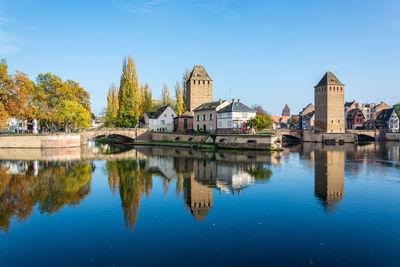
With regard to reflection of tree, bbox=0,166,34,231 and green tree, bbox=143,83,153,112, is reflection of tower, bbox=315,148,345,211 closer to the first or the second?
reflection of tree, bbox=0,166,34,231

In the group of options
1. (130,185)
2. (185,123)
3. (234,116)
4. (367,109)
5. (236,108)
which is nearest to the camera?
(130,185)

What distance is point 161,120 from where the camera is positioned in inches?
2968

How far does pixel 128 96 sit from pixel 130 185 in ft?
165

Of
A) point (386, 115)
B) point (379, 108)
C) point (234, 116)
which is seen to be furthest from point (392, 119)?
point (234, 116)

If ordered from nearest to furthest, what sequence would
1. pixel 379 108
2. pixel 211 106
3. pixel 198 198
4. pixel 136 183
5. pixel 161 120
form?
pixel 198 198 → pixel 136 183 → pixel 211 106 → pixel 161 120 → pixel 379 108

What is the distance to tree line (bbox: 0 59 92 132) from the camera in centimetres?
4378

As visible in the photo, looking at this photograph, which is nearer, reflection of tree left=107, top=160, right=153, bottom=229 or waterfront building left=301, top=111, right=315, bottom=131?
reflection of tree left=107, top=160, right=153, bottom=229

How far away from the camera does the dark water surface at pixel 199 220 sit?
10508 mm

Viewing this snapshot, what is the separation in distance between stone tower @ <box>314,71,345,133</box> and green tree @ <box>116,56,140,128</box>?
54.9m

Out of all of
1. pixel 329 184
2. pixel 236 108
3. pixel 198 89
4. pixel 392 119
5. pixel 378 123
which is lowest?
pixel 329 184

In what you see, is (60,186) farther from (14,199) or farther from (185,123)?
(185,123)

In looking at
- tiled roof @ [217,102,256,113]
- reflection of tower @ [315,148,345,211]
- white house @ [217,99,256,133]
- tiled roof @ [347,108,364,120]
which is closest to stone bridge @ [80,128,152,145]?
white house @ [217,99,256,133]

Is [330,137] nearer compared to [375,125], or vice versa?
[330,137]

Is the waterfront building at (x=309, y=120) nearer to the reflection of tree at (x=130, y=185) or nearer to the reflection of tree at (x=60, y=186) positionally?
the reflection of tree at (x=130, y=185)
